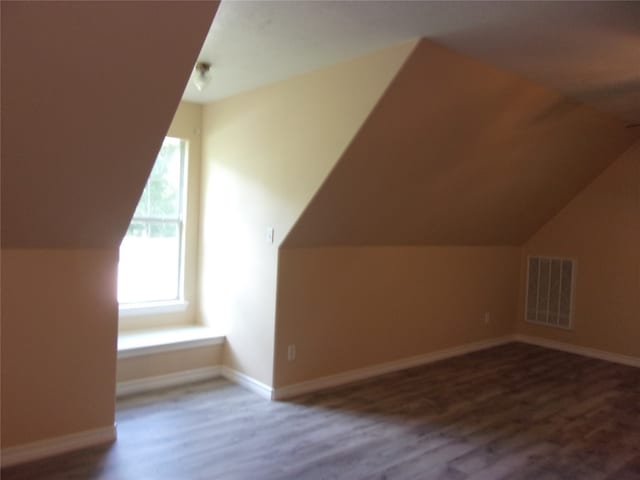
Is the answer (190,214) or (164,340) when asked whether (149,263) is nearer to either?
(190,214)

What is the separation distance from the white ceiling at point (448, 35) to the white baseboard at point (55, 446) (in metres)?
2.29

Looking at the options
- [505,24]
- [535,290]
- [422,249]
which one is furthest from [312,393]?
[535,290]

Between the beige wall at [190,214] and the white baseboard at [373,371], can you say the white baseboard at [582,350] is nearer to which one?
the white baseboard at [373,371]

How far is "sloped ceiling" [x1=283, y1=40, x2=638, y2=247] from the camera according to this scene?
3180 millimetres

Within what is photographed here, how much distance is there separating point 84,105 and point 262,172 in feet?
5.80

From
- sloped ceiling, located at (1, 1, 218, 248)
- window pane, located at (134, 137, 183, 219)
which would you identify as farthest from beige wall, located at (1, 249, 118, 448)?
window pane, located at (134, 137, 183, 219)

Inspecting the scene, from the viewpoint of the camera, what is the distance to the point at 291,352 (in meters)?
3.88

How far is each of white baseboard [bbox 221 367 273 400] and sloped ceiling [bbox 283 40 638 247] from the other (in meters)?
1.08

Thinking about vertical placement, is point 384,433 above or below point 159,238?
below

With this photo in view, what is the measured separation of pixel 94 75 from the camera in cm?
210

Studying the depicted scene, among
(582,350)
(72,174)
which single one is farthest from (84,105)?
(582,350)

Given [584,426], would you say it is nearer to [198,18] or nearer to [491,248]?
[491,248]

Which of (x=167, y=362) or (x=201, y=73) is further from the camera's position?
(x=167, y=362)

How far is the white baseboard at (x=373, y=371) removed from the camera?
3875 millimetres
